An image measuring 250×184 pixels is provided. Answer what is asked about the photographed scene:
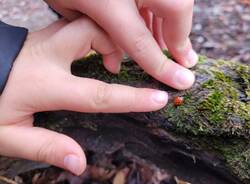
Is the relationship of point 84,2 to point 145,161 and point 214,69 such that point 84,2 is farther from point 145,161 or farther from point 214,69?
point 145,161

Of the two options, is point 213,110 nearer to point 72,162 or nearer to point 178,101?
point 178,101

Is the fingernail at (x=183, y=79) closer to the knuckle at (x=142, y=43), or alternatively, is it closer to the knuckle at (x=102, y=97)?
the knuckle at (x=142, y=43)

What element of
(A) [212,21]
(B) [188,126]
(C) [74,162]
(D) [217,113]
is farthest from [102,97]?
(A) [212,21]

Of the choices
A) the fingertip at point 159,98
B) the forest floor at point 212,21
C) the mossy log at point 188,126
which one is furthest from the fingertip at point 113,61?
the forest floor at point 212,21

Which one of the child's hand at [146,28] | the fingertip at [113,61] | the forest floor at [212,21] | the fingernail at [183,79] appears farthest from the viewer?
the forest floor at [212,21]

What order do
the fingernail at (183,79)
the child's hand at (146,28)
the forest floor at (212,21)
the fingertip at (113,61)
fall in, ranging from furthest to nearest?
the forest floor at (212,21) < the fingertip at (113,61) < the fingernail at (183,79) < the child's hand at (146,28)

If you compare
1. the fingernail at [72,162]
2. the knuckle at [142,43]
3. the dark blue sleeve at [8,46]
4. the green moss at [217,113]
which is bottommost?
the fingernail at [72,162]

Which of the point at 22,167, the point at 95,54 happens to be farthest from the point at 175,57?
the point at 22,167
